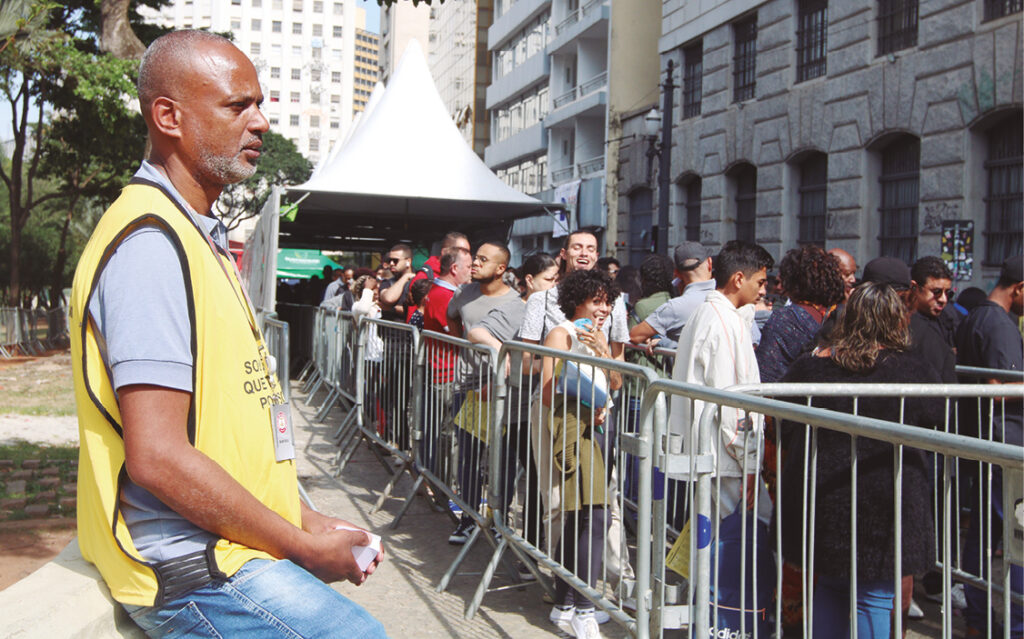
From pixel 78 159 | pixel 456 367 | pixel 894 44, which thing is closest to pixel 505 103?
pixel 78 159

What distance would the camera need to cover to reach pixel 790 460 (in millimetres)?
3377

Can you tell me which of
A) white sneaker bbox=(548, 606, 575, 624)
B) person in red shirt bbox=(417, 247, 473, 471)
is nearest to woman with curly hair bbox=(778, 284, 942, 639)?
white sneaker bbox=(548, 606, 575, 624)

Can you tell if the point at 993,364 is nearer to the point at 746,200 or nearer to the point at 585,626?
the point at 585,626

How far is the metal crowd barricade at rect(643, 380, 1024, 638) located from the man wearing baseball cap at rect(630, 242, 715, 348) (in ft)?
8.69

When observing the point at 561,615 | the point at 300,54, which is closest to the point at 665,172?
the point at 561,615

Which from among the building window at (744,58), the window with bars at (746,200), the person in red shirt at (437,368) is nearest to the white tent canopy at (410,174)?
the person in red shirt at (437,368)

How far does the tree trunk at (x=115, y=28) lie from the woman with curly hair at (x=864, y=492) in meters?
8.02

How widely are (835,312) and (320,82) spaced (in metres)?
116

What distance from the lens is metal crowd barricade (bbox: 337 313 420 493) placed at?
277 inches

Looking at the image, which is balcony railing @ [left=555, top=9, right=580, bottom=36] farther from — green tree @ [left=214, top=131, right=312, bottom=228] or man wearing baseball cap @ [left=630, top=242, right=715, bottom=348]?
man wearing baseball cap @ [left=630, top=242, right=715, bottom=348]

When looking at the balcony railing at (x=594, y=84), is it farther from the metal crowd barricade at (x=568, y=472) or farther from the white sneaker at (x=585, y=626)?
the white sneaker at (x=585, y=626)

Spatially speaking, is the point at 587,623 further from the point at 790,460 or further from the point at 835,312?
the point at 835,312

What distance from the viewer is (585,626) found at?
4.51 m

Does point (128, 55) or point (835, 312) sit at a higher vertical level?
point (128, 55)
